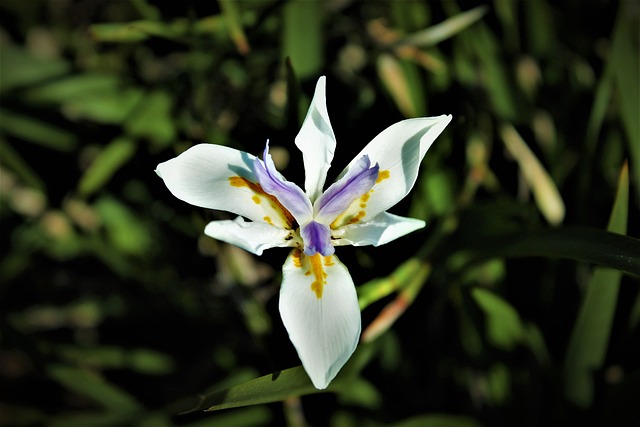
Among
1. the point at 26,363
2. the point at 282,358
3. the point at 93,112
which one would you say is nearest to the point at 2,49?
the point at 93,112

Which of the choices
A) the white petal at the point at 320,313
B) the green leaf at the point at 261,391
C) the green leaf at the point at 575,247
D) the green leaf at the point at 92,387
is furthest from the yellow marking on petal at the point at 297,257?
the green leaf at the point at 92,387

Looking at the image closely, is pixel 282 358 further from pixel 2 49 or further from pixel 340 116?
pixel 2 49

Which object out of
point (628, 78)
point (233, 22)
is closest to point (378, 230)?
point (233, 22)

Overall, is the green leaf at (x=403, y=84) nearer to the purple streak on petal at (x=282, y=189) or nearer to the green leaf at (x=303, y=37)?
the green leaf at (x=303, y=37)

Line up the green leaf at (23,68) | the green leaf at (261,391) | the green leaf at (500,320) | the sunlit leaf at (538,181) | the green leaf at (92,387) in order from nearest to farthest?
the green leaf at (261,391)
the green leaf at (500,320)
the sunlit leaf at (538,181)
the green leaf at (92,387)
the green leaf at (23,68)

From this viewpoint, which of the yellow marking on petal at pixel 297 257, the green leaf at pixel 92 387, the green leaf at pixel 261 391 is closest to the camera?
the green leaf at pixel 261 391

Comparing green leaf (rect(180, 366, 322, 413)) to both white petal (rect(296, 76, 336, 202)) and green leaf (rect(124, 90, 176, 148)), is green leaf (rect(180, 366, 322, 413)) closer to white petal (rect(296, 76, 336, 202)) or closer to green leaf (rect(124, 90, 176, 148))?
white petal (rect(296, 76, 336, 202))
